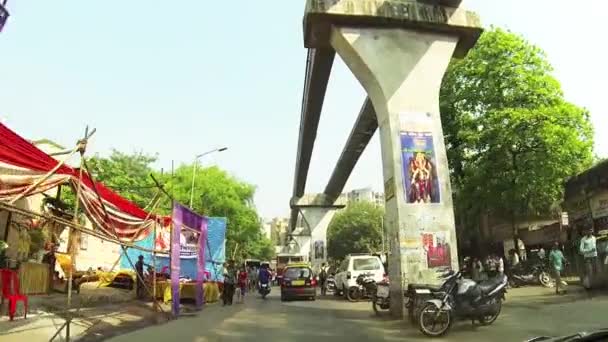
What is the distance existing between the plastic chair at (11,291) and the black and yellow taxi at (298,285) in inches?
494

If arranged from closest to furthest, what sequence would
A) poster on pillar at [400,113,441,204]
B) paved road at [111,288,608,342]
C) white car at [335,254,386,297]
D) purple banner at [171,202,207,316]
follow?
paved road at [111,288,608,342] < purple banner at [171,202,207,316] < poster on pillar at [400,113,441,204] < white car at [335,254,386,297]

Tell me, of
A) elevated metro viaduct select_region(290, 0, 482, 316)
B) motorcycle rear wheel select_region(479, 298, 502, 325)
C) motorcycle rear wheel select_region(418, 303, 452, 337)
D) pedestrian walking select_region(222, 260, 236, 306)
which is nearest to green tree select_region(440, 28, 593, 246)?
elevated metro viaduct select_region(290, 0, 482, 316)

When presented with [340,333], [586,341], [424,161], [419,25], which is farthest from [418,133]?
[586,341]

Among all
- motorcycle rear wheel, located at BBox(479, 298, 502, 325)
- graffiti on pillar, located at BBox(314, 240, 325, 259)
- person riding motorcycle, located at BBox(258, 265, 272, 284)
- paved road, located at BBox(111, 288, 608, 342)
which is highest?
graffiti on pillar, located at BBox(314, 240, 325, 259)

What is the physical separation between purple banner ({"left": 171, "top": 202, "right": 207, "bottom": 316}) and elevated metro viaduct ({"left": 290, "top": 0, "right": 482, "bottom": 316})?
560 cm

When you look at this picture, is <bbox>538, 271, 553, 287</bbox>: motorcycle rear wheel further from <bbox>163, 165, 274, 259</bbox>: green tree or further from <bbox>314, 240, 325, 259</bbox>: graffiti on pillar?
<bbox>314, 240, 325, 259</bbox>: graffiti on pillar

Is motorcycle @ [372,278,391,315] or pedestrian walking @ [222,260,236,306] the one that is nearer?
motorcycle @ [372,278,391,315]

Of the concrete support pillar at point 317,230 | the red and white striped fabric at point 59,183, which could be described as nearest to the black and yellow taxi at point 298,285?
the red and white striped fabric at point 59,183

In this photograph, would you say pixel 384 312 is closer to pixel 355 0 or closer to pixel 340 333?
pixel 340 333

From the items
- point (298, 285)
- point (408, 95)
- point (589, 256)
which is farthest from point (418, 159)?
point (298, 285)

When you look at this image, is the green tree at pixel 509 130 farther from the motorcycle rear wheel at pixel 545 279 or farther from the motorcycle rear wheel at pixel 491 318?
the motorcycle rear wheel at pixel 491 318

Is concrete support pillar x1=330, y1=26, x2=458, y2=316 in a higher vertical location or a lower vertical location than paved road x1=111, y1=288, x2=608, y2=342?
higher

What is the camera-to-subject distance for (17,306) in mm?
10148

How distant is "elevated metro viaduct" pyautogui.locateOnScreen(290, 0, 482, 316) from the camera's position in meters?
12.9
